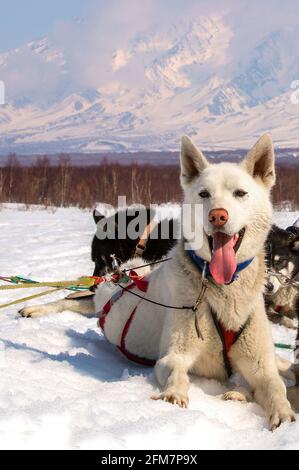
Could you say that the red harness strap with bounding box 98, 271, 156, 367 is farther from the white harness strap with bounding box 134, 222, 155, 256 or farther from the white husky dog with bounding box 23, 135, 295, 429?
the white harness strap with bounding box 134, 222, 155, 256

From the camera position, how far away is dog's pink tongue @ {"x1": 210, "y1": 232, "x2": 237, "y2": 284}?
2514mm


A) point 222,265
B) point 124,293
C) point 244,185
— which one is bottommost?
point 124,293

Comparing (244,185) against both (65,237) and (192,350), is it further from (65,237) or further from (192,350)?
(65,237)

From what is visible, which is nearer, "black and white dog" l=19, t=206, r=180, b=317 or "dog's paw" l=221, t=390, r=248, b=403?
"dog's paw" l=221, t=390, r=248, b=403

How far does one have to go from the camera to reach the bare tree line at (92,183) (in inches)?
1112

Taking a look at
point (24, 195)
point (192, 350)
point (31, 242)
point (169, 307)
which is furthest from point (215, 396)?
point (24, 195)

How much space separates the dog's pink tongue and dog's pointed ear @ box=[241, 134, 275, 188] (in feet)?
1.28

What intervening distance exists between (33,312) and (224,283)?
2504 mm

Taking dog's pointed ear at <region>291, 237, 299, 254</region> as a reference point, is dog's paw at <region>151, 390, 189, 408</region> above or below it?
below

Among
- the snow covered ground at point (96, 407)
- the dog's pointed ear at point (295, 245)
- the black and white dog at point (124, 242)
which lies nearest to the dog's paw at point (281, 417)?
the snow covered ground at point (96, 407)

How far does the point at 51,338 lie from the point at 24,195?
25.7 metres

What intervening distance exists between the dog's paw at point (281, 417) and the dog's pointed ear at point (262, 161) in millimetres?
1038

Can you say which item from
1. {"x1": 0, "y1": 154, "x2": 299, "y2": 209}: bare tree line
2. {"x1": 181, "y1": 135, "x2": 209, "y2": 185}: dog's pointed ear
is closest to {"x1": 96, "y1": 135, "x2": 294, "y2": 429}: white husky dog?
{"x1": 181, "y1": 135, "x2": 209, "y2": 185}: dog's pointed ear

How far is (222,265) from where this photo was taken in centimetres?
253
